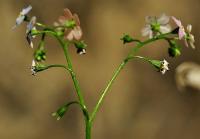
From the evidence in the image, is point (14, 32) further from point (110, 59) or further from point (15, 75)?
point (110, 59)

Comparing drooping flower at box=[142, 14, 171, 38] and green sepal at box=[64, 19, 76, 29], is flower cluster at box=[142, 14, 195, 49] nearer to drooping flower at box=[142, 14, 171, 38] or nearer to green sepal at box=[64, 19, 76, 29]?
drooping flower at box=[142, 14, 171, 38]

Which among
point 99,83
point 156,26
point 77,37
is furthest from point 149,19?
point 99,83

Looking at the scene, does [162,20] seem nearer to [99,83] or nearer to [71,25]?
[71,25]

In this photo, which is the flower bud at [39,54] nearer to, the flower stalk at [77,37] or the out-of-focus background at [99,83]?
the flower stalk at [77,37]

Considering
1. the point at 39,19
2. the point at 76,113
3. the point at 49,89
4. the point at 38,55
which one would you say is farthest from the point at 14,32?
the point at 38,55

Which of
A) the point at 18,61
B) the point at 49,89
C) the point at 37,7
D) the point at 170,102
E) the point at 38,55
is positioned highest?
the point at 38,55
